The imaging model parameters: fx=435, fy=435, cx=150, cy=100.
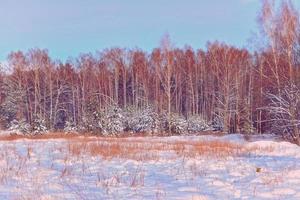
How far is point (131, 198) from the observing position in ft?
17.7

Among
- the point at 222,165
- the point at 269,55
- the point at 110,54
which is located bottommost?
the point at 222,165

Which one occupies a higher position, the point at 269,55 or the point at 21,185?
the point at 269,55

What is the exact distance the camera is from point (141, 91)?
52844 millimetres

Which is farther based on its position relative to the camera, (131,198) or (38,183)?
(38,183)

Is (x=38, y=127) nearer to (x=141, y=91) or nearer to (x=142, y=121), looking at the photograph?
(x=142, y=121)

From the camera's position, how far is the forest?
3619cm

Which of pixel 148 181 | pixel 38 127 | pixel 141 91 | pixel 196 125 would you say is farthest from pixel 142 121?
pixel 148 181

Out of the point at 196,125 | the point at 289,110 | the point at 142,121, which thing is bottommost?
the point at 196,125

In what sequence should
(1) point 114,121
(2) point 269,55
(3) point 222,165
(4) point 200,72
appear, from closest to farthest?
(3) point 222,165 < (2) point 269,55 < (1) point 114,121 < (4) point 200,72

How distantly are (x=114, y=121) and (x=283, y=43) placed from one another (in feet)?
48.5

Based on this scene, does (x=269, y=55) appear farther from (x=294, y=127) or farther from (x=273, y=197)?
(x=273, y=197)

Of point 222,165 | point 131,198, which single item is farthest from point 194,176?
point 131,198

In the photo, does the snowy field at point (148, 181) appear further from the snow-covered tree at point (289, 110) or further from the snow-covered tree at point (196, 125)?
the snow-covered tree at point (196, 125)

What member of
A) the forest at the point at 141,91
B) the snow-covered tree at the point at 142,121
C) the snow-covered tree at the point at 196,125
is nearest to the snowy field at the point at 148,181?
the forest at the point at 141,91
